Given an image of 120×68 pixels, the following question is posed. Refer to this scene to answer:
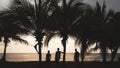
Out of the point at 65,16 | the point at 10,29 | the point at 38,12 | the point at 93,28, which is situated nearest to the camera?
the point at 38,12

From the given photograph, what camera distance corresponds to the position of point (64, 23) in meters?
26.8

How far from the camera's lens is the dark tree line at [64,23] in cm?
2489

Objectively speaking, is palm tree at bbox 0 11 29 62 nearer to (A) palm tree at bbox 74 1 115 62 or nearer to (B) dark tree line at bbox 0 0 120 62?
(B) dark tree line at bbox 0 0 120 62

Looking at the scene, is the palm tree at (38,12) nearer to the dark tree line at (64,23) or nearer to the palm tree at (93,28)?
the dark tree line at (64,23)

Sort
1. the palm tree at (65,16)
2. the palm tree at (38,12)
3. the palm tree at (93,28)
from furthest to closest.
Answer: the palm tree at (93,28), the palm tree at (65,16), the palm tree at (38,12)

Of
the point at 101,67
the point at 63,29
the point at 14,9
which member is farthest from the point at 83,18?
the point at 14,9

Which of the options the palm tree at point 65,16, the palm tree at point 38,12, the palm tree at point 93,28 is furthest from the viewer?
the palm tree at point 93,28

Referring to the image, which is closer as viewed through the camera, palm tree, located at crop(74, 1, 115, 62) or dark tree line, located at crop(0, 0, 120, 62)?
dark tree line, located at crop(0, 0, 120, 62)

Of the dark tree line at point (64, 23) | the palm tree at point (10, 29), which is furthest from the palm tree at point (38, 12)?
the palm tree at point (10, 29)

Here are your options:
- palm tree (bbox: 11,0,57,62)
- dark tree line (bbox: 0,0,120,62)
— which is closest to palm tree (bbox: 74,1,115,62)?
dark tree line (bbox: 0,0,120,62)

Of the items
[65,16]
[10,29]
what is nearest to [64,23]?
[65,16]

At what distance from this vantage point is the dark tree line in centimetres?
2489

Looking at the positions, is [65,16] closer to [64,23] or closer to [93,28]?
[64,23]

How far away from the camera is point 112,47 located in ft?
105
